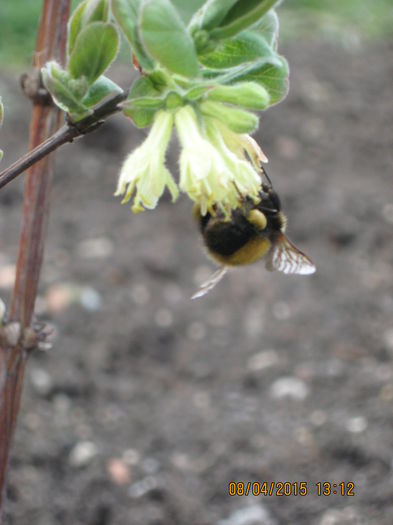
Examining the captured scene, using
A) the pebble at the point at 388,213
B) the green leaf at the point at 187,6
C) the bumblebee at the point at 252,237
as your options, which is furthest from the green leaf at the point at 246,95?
the green leaf at the point at 187,6

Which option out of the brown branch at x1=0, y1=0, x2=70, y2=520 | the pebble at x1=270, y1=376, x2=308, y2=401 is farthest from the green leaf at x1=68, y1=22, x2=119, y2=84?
the pebble at x1=270, y1=376, x2=308, y2=401

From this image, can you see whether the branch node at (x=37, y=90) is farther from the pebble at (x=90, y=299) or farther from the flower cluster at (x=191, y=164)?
the pebble at (x=90, y=299)

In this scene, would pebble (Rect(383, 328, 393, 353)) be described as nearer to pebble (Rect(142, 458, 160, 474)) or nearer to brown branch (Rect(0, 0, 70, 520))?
pebble (Rect(142, 458, 160, 474))

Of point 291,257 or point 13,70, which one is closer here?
point 291,257

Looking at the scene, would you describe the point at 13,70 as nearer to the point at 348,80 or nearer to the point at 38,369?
the point at 348,80

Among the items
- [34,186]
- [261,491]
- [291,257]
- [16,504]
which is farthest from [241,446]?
[34,186]
